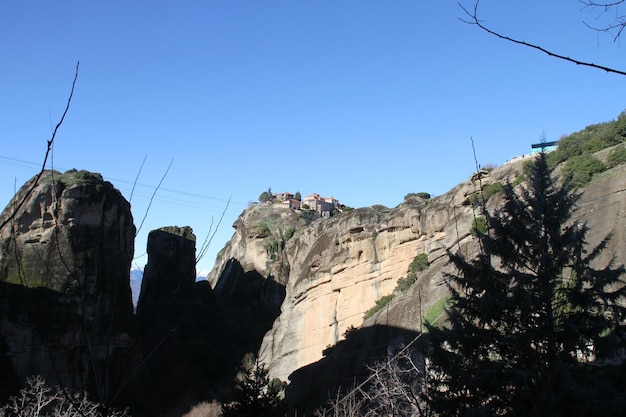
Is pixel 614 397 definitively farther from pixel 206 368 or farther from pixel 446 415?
pixel 206 368

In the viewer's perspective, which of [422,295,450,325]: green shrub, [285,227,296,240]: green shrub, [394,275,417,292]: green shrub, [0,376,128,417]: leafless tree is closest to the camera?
[0,376,128,417]: leafless tree

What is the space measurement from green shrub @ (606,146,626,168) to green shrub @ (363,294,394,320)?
43.0ft

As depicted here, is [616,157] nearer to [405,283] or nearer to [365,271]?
[405,283]

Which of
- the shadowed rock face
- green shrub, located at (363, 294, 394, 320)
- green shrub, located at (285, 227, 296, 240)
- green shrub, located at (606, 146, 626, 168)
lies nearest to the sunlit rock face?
green shrub, located at (363, 294, 394, 320)

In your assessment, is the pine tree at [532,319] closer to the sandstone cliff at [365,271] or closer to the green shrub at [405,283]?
the sandstone cliff at [365,271]

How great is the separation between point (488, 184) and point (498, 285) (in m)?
17.0

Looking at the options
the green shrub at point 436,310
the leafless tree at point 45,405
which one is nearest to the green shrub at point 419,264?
the green shrub at point 436,310

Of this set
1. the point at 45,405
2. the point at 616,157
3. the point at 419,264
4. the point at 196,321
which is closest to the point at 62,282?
the point at 45,405

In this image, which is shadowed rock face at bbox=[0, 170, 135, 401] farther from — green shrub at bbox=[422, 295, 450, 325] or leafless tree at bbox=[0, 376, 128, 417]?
green shrub at bbox=[422, 295, 450, 325]

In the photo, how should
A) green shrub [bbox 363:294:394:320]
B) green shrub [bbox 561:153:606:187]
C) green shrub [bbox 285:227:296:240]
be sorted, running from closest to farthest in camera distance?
green shrub [bbox 561:153:606:187] → green shrub [bbox 363:294:394:320] → green shrub [bbox 285:227:296:240]

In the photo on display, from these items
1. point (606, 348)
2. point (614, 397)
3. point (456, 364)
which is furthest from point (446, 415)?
point (606, 348)

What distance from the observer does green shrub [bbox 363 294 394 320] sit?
30708mm

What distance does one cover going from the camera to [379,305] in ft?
102

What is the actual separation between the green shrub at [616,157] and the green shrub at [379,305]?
13.1 metres
